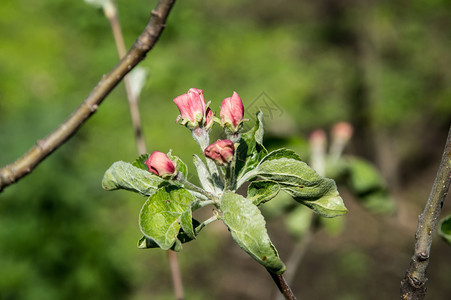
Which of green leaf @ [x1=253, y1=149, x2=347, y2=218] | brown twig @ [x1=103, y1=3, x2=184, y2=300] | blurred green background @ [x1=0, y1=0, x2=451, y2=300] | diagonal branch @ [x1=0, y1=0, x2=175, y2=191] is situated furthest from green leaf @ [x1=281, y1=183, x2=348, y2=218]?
blurred green background @ [x1=0, y1=0, x2=451, y2=300]

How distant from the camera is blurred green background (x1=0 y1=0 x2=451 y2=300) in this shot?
3.43 meters

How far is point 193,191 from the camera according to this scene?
0.80 meters

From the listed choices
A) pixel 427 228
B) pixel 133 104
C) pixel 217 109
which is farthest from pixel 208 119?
pixel 217 109

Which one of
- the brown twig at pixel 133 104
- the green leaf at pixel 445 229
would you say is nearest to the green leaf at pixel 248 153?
the green leaf at pixel 445 229

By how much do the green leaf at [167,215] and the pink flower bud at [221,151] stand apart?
8cm

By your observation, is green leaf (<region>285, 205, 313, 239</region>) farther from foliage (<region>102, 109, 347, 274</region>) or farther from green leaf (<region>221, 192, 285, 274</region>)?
green leaf (<region>221, 192, 285, 274</region>)

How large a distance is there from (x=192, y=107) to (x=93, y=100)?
0.17m

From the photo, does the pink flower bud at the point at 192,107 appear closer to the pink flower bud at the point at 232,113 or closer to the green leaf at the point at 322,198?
the pink flower bud at the point at 232,113

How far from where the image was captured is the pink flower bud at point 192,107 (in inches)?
30.8

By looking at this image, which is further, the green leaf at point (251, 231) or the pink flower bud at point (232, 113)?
the pink flower bud at point (232, 113)

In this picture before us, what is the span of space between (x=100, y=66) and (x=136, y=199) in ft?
7.11

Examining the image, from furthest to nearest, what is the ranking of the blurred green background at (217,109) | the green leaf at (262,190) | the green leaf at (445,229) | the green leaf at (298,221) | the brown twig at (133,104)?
1. the blurred green background at (217,109)
2. the green leaf at (298,221)
3. the brown twig at (133,104)
4. the green leaf at (445,229)
5. the green leaf at (262,190)

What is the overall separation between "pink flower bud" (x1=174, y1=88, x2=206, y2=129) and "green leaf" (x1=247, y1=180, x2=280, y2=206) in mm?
146

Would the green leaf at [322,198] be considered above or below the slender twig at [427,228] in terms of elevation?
above
